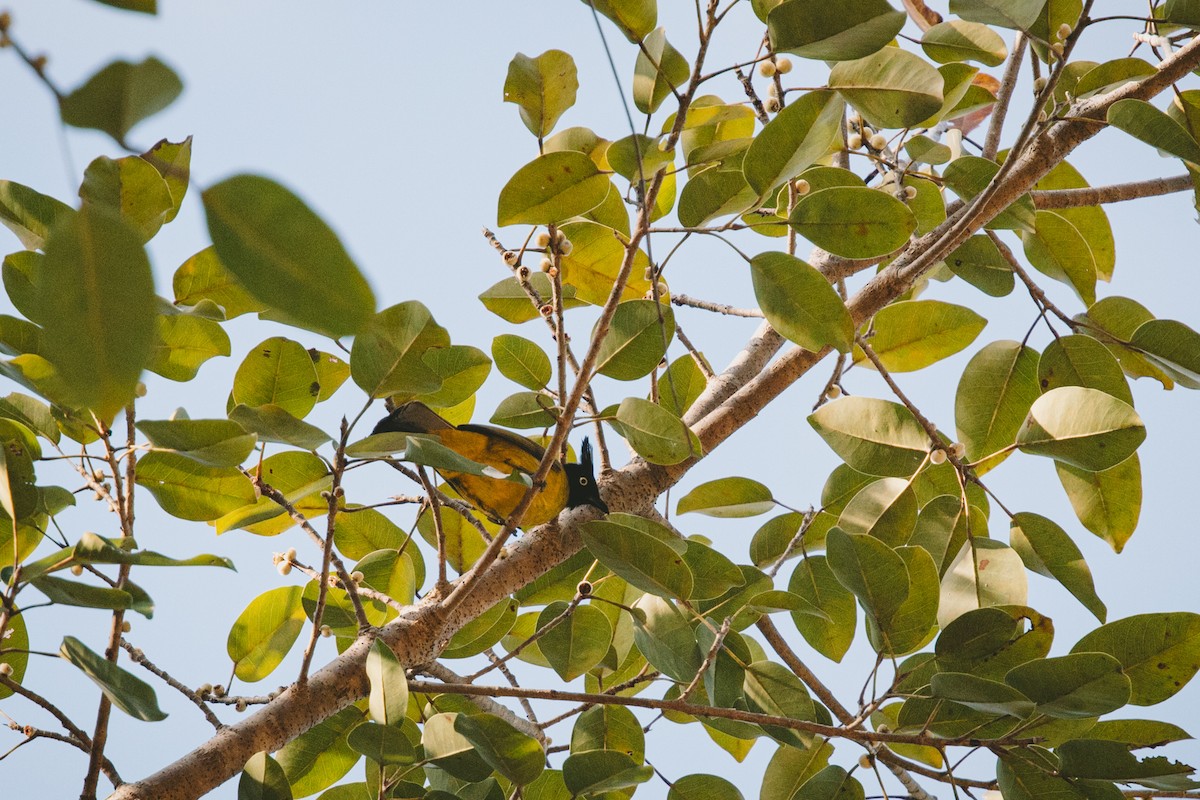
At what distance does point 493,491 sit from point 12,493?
0.78 metres

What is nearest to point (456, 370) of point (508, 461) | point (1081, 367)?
point (508, 461)

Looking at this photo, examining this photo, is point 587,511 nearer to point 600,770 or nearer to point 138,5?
point 600,770

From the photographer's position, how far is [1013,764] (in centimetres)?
115

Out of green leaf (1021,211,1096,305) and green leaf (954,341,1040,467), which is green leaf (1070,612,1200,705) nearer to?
green leaf (954,341,1040,467)

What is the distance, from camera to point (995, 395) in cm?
139

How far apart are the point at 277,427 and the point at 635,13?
620 millimetres

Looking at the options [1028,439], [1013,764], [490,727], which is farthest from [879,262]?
[490,727]

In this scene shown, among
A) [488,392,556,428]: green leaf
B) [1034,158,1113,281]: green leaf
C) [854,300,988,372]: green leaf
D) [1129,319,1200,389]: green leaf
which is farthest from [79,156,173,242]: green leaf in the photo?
[1034,158,1113,281]: green leaf

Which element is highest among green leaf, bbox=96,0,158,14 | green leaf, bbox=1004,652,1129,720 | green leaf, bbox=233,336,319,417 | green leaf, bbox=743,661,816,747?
green leaf, bbox=233,336,319,417

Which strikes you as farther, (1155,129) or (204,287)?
(204,287)

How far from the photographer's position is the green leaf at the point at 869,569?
42.1 inches

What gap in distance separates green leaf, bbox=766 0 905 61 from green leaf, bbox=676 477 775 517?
676 millimetres

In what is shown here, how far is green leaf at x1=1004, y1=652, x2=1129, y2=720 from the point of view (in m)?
1.02

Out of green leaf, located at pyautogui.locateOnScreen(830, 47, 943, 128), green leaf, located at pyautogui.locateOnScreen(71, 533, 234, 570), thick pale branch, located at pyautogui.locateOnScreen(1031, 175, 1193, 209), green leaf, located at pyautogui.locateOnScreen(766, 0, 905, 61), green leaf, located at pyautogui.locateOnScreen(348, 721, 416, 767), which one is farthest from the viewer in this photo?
thick pale branch, located at pyautogui.locateOnScreen(1031, 175, 1193, 209)
